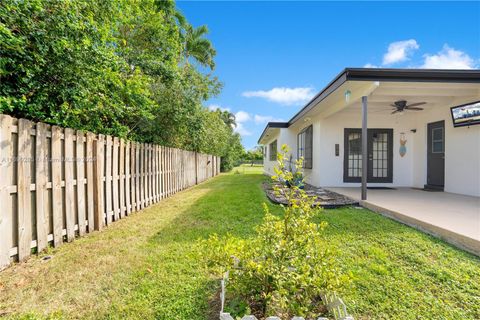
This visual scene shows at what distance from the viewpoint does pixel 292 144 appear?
12.4 m

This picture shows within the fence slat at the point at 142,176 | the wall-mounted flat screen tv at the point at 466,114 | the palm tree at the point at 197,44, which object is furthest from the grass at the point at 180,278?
the palm tree at the point at 197,44

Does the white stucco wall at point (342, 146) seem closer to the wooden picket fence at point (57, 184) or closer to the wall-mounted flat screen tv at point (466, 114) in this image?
the wall-mounted flat screen tv at point (466, 114)

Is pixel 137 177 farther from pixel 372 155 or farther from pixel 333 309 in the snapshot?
pixel 372 155

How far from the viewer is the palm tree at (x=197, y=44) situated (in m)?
15.9

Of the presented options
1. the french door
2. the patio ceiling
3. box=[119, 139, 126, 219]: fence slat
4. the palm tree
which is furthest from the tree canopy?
the palm tree

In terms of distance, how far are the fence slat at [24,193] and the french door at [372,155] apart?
8.38 metres

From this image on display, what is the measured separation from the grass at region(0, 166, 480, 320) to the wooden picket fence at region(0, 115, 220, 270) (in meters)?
0.28

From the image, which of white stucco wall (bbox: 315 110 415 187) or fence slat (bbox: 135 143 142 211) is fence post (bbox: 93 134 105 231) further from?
white stucco wall (bbox: 315 110 415 187)

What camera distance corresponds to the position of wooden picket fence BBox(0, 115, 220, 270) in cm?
257

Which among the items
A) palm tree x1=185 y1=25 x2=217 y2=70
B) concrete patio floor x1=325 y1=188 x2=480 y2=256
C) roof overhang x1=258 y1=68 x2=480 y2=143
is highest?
palm tree x1=185 y1=25 x2=217 y2=70

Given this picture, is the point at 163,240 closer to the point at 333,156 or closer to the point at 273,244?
the point at 273,244

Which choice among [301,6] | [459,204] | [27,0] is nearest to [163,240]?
[27,0]

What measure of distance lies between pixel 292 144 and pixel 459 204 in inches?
312

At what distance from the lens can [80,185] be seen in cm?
360
